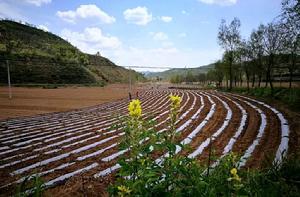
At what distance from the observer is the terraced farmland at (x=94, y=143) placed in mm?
7218

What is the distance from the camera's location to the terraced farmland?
722 centimetres

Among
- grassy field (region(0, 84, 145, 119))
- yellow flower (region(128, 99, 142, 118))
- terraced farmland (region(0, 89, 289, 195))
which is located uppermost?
yellow flower (region(128, 99, 142, 118))

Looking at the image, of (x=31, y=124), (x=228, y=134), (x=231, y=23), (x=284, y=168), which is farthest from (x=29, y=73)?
(x=284, y=168)

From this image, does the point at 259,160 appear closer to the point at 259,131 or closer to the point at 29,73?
the point at 259,131

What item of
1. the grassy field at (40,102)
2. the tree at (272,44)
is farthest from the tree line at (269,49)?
the grassy field at (40,102)

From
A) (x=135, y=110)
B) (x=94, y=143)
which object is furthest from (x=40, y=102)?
(x=135, y=110)

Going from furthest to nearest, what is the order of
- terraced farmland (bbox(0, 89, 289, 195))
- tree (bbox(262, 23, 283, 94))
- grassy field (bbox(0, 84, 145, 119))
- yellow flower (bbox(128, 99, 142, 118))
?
tree (bbox(262, 23, 283, 94)), grassy field (bbox(0, 84, 145, 119)), terraced farmland (bbox(0, 89, 289, 195)), yellow flower (bbox(128, 99, 142, 118))

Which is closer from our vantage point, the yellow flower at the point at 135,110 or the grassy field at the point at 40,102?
the yellow flower at the point at 135,110

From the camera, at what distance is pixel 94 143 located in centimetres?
1006

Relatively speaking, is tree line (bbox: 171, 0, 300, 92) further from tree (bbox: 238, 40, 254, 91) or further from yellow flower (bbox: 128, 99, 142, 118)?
yellow flower (bbox: 128, 99, 142, 118)

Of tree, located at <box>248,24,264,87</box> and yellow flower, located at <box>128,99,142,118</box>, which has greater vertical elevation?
tree, located at <box>248,24,264,87</box>

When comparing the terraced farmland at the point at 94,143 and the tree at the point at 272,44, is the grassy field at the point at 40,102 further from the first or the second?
the tree at the point at 272,44

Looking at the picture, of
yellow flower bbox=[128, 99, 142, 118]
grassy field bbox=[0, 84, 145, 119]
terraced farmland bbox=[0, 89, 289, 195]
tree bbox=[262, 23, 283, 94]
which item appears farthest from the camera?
tree bbox=[262, 23, 283, 94]

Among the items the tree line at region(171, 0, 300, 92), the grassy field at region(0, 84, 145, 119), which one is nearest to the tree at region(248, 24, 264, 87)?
the tree line at region(171, 0, 300, 92)
